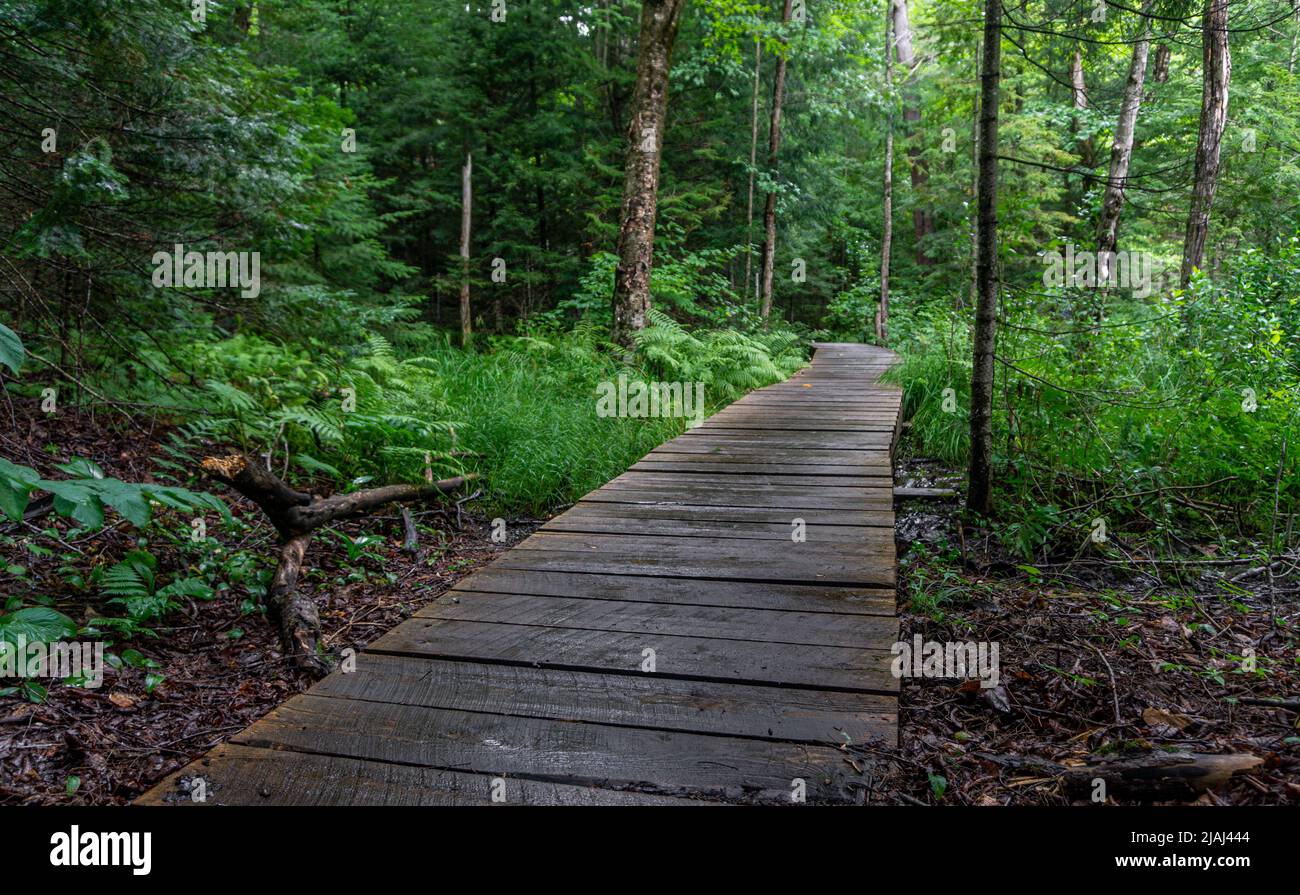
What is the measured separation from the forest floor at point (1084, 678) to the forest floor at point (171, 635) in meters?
2.53

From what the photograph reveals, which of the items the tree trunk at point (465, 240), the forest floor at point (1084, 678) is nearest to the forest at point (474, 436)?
the forest floor at point (1084, 678)

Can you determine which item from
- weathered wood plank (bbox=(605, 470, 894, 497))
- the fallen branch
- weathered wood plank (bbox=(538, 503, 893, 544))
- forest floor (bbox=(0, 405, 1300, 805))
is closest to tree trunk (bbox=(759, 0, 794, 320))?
weathered wood plank (bbox=(605, 470, 894, 497))

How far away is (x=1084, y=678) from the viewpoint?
2.95 metres

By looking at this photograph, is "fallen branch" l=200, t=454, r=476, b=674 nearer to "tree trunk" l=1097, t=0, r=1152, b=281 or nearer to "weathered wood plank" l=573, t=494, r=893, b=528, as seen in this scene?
"weathered wood plank" l=573, t=494, r=893, b=528

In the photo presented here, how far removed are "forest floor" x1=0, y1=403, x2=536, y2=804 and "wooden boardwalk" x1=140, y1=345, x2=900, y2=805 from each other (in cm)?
80

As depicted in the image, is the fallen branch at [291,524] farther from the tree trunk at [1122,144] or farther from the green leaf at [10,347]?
the tree trunk at [1122,144]

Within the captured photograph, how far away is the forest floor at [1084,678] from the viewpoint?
2.18m

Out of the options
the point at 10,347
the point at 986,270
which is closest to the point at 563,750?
the point at 10,347

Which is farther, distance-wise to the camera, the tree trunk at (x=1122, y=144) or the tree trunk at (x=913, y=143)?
A: the tree trunk at (x=913, y=143)

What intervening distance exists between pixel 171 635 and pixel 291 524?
0.91 metres

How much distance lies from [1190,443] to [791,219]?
1638cm

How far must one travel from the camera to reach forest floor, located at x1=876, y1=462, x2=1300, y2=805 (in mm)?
2178
